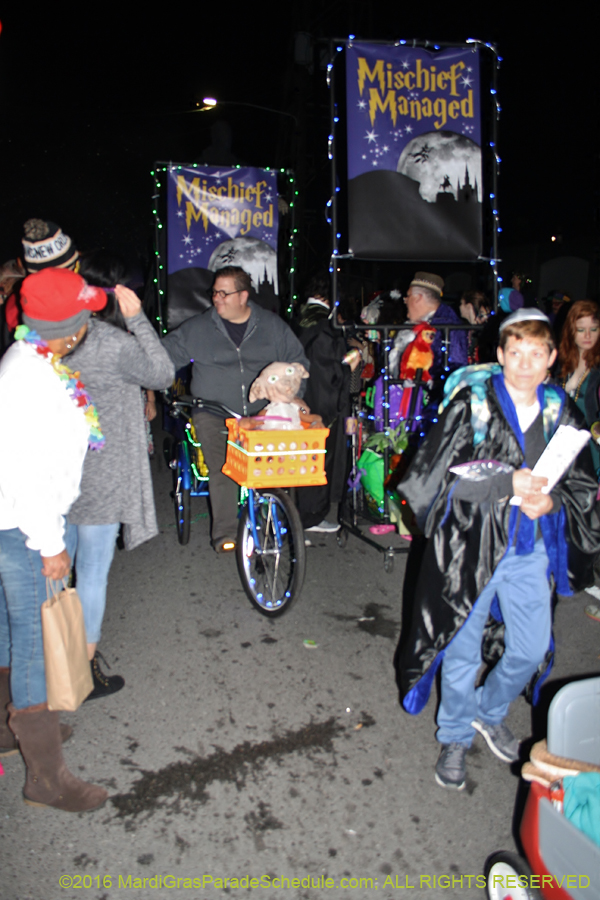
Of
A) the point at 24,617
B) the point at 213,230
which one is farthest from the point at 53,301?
the point at 213,230

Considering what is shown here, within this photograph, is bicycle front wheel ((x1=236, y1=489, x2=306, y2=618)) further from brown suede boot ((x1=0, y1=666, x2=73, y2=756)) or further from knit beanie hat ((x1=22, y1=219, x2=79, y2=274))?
knit beanie hat ((x1=22, y1=219, x2=79, y2=274))

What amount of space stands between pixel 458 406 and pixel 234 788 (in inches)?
79.3

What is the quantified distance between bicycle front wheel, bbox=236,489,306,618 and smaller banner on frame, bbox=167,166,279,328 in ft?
13.2

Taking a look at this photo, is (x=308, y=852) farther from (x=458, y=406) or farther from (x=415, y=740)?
(x=458, y=406)

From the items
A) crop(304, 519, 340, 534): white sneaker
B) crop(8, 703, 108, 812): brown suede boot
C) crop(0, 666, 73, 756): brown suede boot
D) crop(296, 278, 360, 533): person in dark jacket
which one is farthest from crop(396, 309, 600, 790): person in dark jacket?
crop(304, 519, 340, 534): white sneaker

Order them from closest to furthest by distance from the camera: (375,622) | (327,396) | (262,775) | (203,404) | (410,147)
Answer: (262,775) → (375,622) → (203,404) → (410,147) → (327,396)

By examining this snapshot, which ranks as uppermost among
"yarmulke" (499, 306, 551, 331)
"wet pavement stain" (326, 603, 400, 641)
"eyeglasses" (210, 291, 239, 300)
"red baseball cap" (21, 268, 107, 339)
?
"eyeglasses" (210, 291, 239, 300)

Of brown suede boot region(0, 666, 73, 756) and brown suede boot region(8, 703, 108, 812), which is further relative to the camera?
brown suede boot region(0, 666, 73, 756)

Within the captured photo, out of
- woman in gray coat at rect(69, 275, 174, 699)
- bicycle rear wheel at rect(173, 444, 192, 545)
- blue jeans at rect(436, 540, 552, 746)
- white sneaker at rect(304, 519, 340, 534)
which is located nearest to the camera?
blue jeans at rect(436, 540, 552, 746)

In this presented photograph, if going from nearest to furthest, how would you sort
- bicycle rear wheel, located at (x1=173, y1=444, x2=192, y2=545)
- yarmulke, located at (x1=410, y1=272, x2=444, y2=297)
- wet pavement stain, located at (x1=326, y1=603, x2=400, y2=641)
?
wet pavement stain, located at (x1=326, y1=603, x2=400, y2=641)
bicycle rear wheel, located at (x1=173, y1=444, x2=192, y2=545)
yarmulke, located at (x1=410, y1=272, x2=444, y2=297)

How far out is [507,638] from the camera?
2.91 metres

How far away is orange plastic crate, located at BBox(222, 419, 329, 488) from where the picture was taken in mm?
4098

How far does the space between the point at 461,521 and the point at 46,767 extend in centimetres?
207

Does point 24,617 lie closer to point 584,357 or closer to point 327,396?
point 327,396
